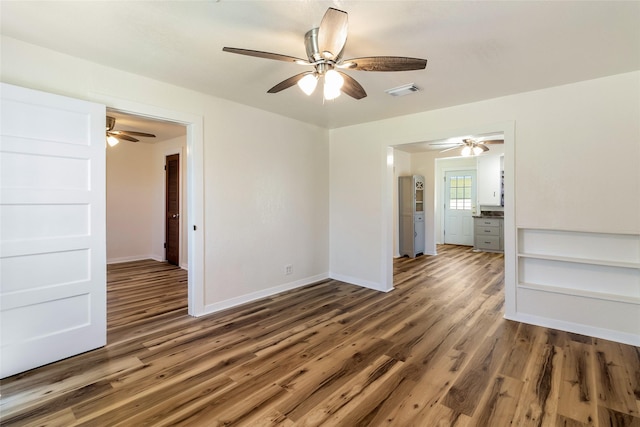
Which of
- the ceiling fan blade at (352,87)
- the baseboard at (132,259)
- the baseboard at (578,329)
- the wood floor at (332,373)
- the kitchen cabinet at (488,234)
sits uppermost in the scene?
the ceiling fan blade at (352,87)

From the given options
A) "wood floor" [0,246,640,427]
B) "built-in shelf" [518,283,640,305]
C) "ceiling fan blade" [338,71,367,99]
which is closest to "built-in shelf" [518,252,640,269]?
"built-in shelf" [518,283,640,305]

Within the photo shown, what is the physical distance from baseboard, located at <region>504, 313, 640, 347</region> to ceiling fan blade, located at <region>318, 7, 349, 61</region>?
10.6ft

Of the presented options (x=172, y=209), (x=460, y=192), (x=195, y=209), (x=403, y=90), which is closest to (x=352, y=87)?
(x=403, y=90)

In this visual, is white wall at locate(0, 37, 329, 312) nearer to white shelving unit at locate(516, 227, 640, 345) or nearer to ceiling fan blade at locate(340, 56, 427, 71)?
ceiling fan blade at locate(340, 56, 427, 71)

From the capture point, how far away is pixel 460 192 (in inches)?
330

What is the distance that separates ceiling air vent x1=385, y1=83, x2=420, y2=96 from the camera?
2997 mm

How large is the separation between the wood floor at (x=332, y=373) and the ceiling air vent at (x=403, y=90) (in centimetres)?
243

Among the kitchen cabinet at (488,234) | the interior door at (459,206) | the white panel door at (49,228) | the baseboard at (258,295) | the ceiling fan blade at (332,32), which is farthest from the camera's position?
the interior door at (459,206)

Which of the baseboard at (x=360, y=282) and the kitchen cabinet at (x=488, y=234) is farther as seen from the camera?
the kitchen cabinet at (x=488, y=234)

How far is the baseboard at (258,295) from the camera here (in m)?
3.48

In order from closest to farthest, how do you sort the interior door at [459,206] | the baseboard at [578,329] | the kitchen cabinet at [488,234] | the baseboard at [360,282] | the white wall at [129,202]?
the baseboard at [578,329]
the baseboard at [360,282]
the white wall at [129,202]
the kitchen cabinet at [488,234]
the interior door at [459,206]

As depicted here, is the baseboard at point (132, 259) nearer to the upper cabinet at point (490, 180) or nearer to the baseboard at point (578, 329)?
the baseboard at point (578, 329)

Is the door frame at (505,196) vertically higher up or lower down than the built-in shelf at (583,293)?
higher up

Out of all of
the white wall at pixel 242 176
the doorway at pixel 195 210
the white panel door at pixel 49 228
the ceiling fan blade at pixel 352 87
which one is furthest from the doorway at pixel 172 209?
the ceiling fan blade at pixel 352 87
